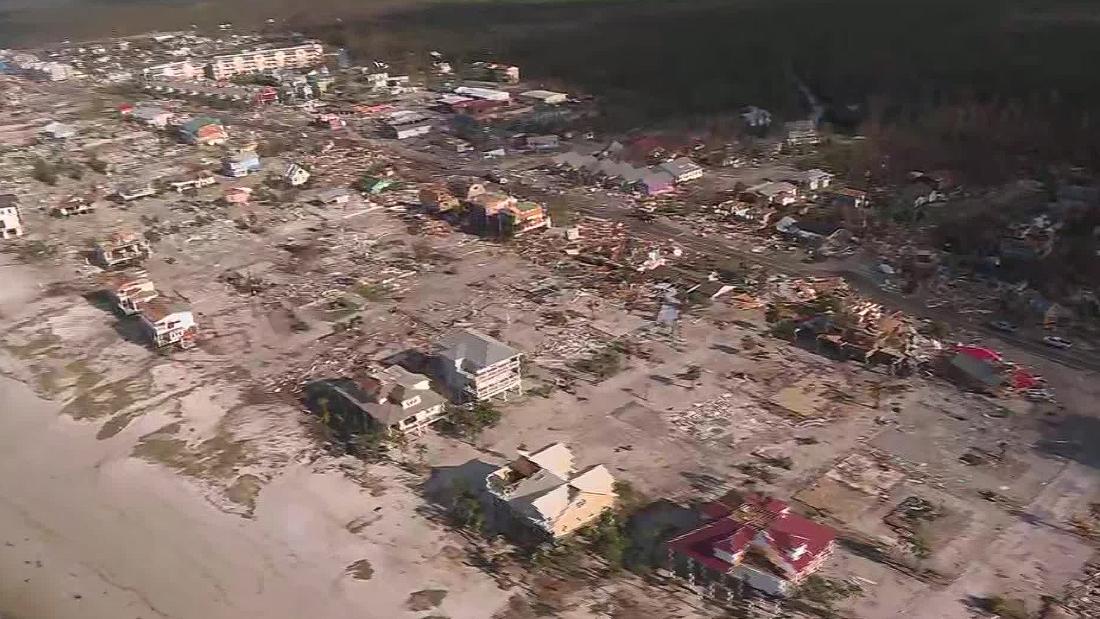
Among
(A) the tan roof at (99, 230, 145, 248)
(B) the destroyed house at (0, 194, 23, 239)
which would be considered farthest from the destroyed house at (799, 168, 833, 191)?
(B) the destroyed house at (0, 194, 23, 239)

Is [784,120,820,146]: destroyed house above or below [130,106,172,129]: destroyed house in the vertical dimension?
above

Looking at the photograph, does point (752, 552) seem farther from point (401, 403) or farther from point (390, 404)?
point (390, 404)

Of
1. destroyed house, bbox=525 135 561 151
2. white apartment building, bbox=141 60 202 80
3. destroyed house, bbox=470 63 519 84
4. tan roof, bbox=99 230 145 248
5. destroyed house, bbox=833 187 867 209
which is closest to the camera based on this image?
tan roof, bbox=99 230 145 248

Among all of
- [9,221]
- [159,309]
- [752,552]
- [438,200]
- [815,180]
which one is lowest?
[9,221]

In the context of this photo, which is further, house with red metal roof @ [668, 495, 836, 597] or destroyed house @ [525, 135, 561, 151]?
destroyed house @ [525, 135, 561, 151]

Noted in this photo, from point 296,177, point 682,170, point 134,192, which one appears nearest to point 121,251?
point 134,192

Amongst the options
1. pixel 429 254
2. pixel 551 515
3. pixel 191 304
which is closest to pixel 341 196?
pixel 429 254

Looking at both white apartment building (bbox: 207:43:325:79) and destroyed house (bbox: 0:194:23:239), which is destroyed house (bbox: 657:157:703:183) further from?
white apartment building (bbox: 207:43:325:79)
